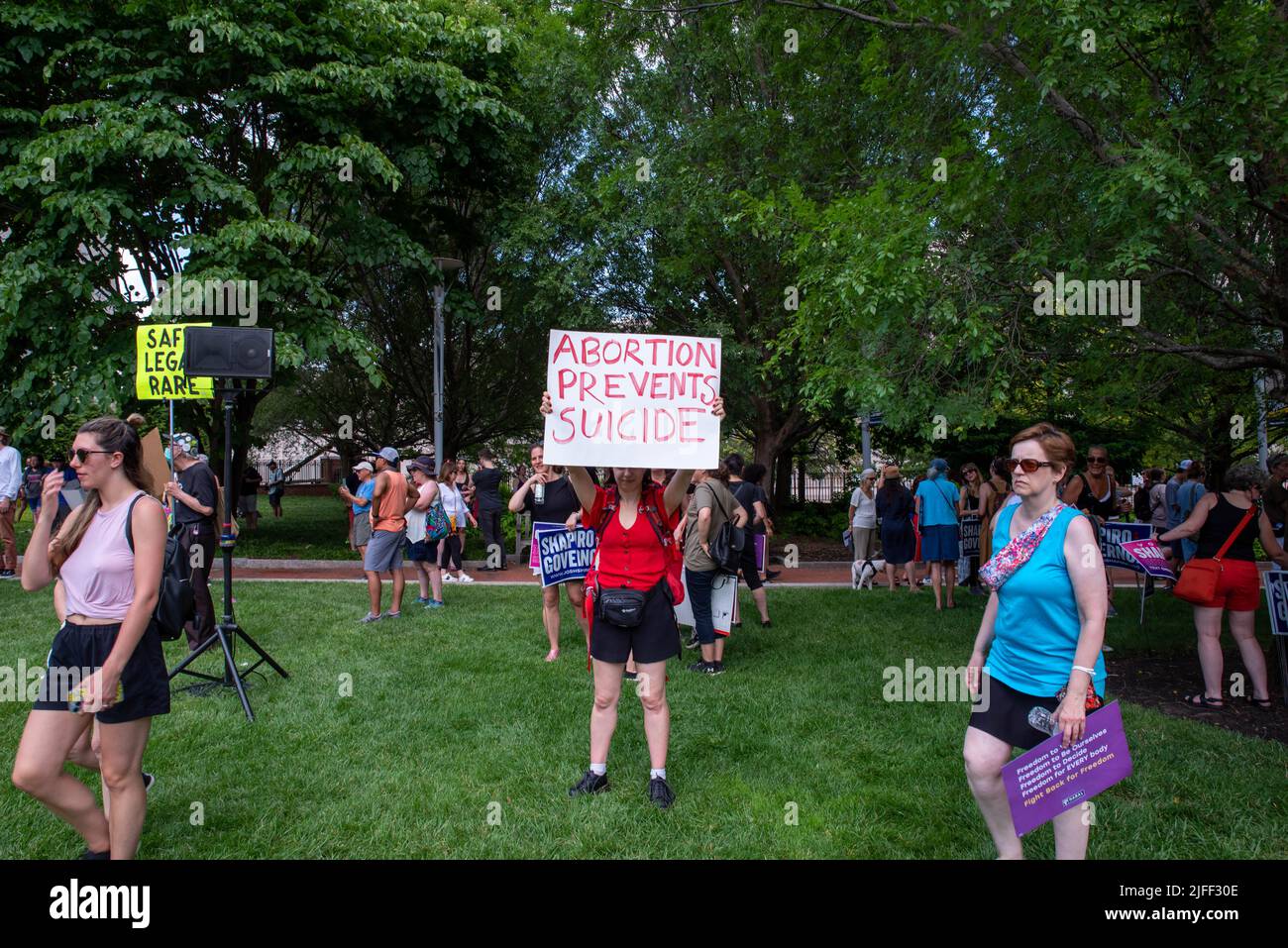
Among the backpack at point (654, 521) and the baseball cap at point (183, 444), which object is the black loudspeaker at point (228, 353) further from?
the backpack at point (654, 521)

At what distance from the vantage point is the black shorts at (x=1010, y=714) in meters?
3.32

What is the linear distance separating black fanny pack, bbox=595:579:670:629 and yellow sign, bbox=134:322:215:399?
544 centimetres

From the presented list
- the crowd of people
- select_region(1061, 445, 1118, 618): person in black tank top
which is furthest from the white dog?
the crowd of people

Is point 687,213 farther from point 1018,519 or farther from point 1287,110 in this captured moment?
point 1018,519

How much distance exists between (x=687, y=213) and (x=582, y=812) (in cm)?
1239

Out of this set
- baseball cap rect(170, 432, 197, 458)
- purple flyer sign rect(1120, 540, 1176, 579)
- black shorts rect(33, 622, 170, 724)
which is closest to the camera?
black shorts rect(33, 622, 170, 724)

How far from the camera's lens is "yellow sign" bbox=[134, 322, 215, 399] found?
8.10m

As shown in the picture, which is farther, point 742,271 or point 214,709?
point 742,271

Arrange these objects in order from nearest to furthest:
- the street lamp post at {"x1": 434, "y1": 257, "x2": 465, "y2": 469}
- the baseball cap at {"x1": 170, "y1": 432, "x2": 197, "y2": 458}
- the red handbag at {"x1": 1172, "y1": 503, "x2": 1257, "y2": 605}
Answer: the red handbag at {"x1": 1172, "y1": 503, "x2": 1257, "y2": 605}
the baseball cap at {"x1": 170, "y1": 432, "x2": 197, "y2": 458}
the street lamp post at {"x1": 434, "y1": 257, "x2": 465, "y2": 469}

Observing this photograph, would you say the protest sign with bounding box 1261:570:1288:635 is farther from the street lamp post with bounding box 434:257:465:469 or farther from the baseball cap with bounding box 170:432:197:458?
the street lamp post with bounding box 434:257:465:469

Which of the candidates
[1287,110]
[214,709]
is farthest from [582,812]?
[1287,110]

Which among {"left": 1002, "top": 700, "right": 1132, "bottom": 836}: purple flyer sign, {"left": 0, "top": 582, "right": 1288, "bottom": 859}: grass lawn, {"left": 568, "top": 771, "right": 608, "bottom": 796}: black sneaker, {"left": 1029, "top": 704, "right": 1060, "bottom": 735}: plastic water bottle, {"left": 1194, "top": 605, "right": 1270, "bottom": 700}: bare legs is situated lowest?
{"left": 0, "top": 582, "right": 1288, "bottom": 859}: grass lawn

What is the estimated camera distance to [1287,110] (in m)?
5.23

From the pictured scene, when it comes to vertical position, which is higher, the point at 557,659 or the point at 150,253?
the point at 150,253
